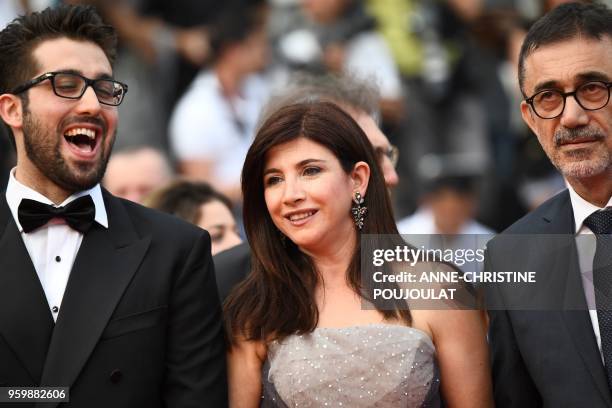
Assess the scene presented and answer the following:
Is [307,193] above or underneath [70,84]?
underneath

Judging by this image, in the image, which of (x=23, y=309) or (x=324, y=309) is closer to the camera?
(x=23, y=309)

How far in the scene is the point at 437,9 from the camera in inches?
334

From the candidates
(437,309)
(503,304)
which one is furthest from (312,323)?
(503,304)

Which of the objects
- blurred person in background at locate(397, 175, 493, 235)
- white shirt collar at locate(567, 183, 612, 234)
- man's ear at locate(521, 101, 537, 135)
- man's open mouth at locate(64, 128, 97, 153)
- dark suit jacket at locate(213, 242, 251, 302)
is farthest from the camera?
blurred person in background at locate(397, 175, 493, 235)

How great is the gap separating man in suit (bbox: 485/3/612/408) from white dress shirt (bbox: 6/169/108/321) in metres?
1.52

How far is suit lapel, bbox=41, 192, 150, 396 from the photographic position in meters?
3.53

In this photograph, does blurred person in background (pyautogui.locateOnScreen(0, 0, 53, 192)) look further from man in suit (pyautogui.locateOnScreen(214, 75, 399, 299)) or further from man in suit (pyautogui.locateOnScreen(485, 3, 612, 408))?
man in suit (pyautogui.locateOnScreen(485, 3, 612, 408))

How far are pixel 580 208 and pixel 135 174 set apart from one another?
323 cm

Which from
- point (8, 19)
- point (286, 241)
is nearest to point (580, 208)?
point (286, 241)

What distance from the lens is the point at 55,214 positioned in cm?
373

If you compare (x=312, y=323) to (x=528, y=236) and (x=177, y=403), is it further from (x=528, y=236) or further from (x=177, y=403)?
(x=528, y=236)

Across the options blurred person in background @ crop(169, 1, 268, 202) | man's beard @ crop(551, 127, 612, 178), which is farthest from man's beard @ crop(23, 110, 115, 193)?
blurred person in background @ crop(169, 1, 268, 202)

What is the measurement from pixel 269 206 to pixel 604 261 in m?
1.22

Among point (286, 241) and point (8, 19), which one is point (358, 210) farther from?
point (8, 19)
